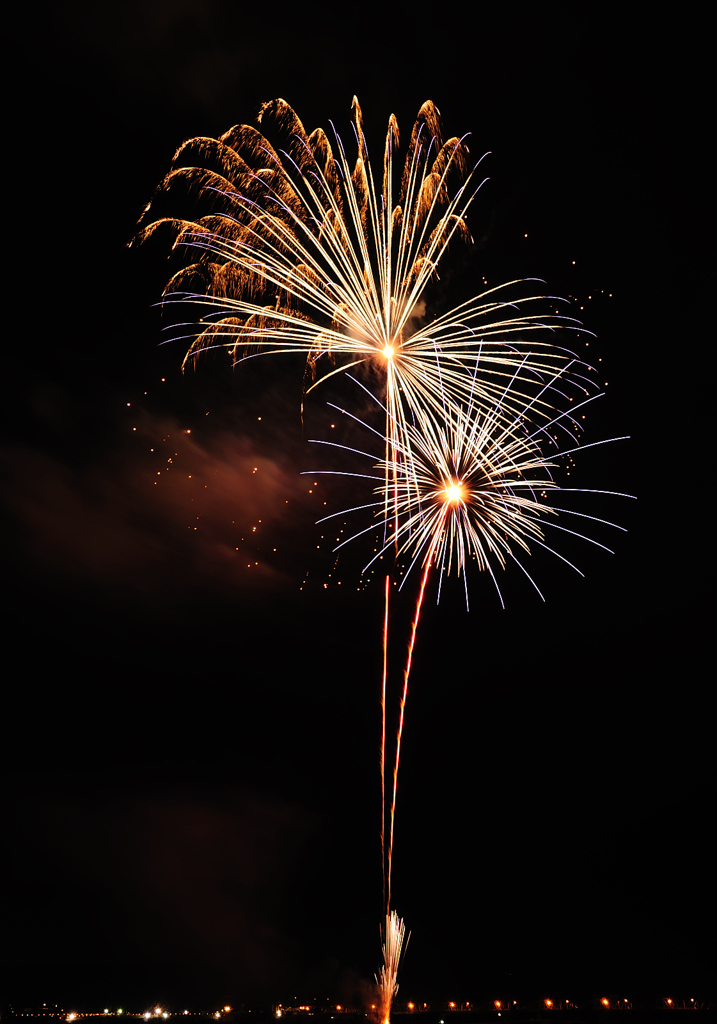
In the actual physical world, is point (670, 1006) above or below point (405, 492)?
below

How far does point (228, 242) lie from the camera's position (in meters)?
11.8

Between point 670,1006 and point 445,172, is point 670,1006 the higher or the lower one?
the lower one

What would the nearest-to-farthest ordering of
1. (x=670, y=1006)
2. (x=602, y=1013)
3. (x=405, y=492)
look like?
1. (x=405, y=492)
2. (x=670, y=1006)
3. (x=602, y=1013)

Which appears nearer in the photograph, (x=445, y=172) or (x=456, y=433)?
(x=445, y=172)

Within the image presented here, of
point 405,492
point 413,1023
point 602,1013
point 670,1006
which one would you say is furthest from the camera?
point 413,1023

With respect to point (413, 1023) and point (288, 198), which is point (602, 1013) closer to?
point (413, 1023)

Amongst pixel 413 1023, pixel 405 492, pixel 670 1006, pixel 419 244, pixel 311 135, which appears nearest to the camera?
pixel 311 135

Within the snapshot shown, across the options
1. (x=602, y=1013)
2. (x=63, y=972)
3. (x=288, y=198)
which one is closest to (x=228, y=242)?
(x=288, y=198)

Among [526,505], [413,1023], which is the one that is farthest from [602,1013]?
[526,505]

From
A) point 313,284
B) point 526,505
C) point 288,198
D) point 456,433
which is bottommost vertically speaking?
point 526,505

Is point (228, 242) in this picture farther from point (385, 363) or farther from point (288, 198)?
point (385, 363)

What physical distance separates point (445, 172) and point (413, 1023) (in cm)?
11416

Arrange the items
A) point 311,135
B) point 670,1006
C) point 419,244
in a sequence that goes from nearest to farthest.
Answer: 1. point 311,135
2. point 419,244
3. point 670,1006

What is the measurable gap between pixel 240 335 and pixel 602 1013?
77532 mm
